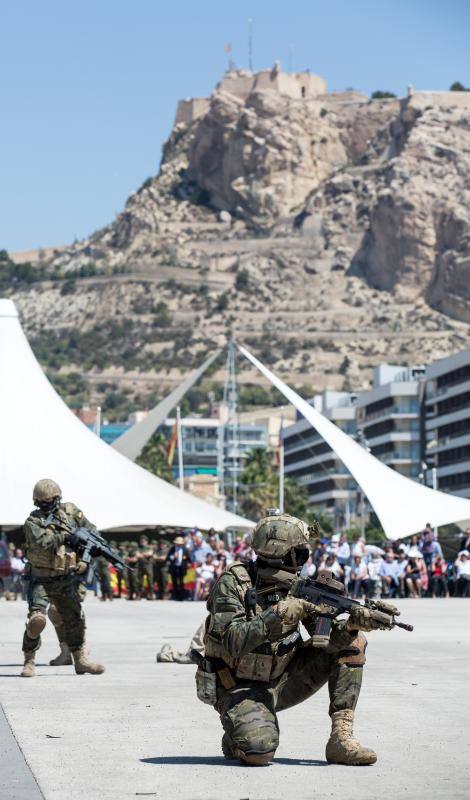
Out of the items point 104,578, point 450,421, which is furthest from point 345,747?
point 450,421

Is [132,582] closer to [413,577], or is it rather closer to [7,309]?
[413,577]

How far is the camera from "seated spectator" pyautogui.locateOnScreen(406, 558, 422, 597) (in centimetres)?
3216

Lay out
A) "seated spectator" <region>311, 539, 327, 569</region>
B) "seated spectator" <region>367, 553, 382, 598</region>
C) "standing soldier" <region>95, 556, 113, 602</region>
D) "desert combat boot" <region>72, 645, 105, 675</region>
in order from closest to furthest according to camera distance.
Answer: "desert combat boot" <region>72, 645, 105, 675</region>
"seated spectator" <region>367, 553, 382, 598</region>
"seated spectator" <region>311, 539, 327, 569</region>
"standing soldier" <region>95, 556, 113, 602</region>

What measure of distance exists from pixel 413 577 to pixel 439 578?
2.69ft

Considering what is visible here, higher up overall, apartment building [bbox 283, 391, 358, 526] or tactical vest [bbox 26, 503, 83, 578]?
apartment building [bbox 283, 391, 358, 526]

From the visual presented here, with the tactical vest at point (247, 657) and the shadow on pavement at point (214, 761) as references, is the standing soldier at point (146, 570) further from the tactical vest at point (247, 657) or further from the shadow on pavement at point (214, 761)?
the tactical vest at point (247, 657)

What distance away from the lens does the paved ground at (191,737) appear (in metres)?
6.82

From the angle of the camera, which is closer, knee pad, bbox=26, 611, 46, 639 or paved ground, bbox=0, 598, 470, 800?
paved ground, bbox=0, 598, 470, 800

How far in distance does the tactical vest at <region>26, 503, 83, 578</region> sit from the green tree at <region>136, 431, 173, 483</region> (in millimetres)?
99223

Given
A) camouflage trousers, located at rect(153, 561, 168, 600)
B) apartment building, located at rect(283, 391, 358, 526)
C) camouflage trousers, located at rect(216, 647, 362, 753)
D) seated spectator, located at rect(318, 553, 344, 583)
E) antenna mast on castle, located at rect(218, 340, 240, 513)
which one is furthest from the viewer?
apartment building, located at rect(283, 391, 358, 526)

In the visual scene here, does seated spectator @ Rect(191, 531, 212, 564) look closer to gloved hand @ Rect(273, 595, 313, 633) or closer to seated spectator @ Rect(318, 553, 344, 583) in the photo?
seated spectator @ Rect(318, 553, 344, 583)

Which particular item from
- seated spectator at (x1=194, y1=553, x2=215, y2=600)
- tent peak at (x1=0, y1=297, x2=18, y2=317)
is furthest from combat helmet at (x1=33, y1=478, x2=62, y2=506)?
Answer: tent peak at (x1=0, y1=297, x2=18, y2=317)

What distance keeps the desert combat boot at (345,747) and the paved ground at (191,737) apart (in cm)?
6

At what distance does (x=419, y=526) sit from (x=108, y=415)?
501 feet
